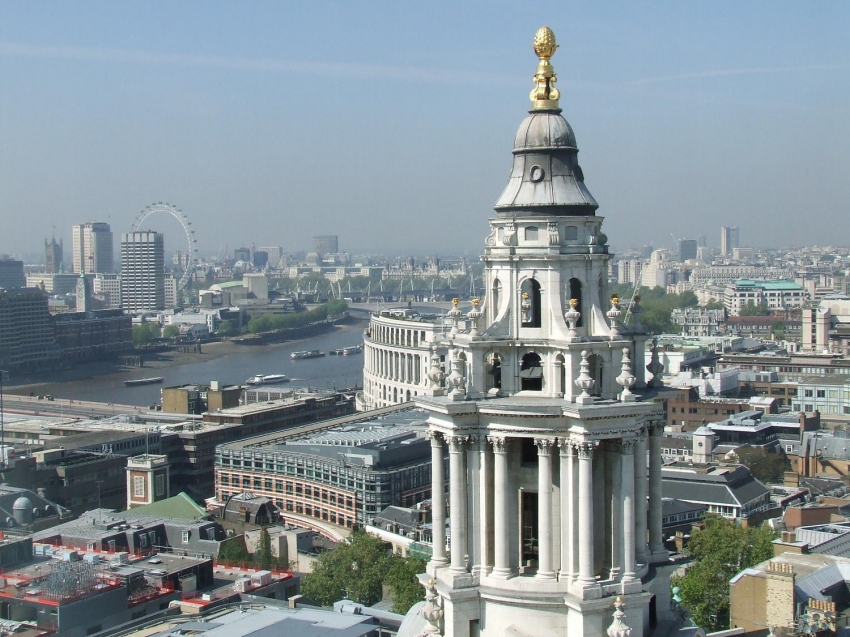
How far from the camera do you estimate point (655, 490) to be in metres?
12.4

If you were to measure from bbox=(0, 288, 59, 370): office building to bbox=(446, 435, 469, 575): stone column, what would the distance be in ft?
457

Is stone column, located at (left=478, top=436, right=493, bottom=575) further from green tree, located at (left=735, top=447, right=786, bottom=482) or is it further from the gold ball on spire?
green tree, located at (left=735, top=447, right=786, bottom=482)

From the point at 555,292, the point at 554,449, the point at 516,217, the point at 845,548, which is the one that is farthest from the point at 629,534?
the point at 845,548

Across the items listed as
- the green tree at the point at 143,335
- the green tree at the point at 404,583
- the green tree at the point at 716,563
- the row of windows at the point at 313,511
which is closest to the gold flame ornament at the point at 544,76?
the green tree at the point at 716,563

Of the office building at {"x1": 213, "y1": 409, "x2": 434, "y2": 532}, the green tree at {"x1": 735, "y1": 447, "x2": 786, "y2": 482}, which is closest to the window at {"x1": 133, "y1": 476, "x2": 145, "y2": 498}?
the office building at {"x1": 213, "y1": 409, "x2": 434, "y2": 532}

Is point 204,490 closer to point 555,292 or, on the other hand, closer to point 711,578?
point 711,578

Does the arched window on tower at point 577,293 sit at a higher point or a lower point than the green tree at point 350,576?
higher

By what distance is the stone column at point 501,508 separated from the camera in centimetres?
1157

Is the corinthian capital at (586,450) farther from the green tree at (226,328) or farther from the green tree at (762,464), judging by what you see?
the green tree at (226,328)

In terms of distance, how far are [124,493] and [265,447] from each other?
22.6 ft

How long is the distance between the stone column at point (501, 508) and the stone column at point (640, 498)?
3.92 feet

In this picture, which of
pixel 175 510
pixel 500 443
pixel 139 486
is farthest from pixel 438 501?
pixel 139 486

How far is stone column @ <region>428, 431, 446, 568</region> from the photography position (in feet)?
39.8

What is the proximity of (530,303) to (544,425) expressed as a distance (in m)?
1.09
